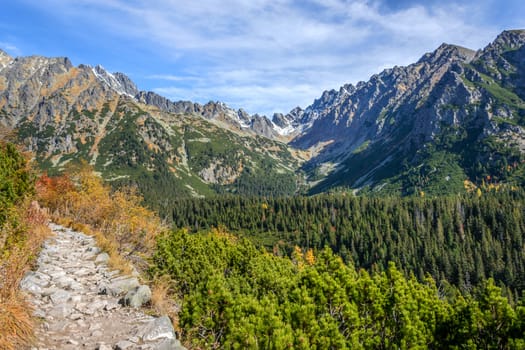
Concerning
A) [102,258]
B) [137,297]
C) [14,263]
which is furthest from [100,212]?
[14,263]

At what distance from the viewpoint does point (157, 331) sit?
9.87m

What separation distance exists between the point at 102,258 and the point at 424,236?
171 metres

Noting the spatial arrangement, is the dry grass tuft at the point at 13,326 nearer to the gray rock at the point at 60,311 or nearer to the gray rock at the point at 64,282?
the gray rock at the point at 60,311

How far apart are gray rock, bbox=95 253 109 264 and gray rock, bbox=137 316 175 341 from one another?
288 inches

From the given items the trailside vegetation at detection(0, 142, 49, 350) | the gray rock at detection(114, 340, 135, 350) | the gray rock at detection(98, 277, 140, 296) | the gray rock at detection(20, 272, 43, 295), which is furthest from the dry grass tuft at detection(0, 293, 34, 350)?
the gray rock at detection(98, 277, 140, 296)

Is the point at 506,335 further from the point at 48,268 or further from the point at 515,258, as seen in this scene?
the point at 515,258

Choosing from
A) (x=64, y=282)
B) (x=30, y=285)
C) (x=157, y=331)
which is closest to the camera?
(x=157, y=331)

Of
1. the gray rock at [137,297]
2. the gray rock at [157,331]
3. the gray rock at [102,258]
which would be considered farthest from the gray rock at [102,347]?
the gray rock at [102,258]

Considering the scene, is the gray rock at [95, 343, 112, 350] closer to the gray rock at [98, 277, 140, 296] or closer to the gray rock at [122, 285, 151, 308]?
the gray rock at [122, 285, 151, 308]

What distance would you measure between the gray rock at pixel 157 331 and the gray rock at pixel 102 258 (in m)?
7.32

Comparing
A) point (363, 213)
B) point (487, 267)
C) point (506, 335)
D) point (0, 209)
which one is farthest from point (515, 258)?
point (0, 209)

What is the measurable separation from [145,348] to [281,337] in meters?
4.61

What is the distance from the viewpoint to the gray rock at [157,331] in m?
9.64

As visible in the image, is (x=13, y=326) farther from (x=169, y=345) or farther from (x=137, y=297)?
(x=137, y=297)
